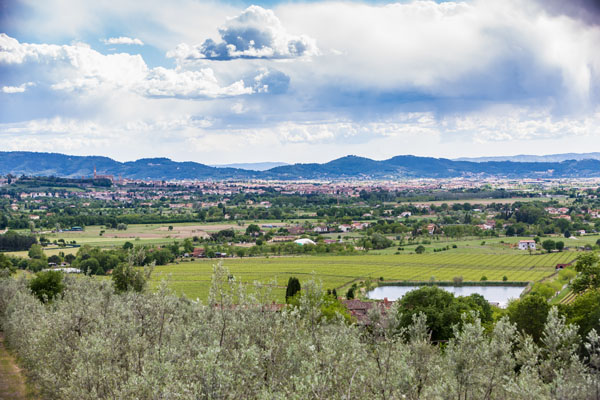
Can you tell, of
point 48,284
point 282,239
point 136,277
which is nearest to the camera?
point 136,277

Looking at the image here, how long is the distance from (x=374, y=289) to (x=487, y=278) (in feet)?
44.0

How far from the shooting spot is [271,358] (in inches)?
631

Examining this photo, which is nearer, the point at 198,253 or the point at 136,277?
the point at 136,277

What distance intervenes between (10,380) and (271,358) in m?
16.4

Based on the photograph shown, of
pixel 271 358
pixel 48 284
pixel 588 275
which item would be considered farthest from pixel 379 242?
pixel 271 358

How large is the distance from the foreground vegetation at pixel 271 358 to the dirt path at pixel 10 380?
1.88 metres

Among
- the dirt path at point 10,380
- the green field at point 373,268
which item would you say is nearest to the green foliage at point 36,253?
the green field at point 373,268

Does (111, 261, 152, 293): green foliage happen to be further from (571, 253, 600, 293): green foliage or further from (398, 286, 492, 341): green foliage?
(571, 253, 600, 293): green foliage

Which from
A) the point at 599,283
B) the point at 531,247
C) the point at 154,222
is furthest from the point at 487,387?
the point at 154,222

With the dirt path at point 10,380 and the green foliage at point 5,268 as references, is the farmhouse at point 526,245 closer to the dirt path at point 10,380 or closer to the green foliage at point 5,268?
the green foliage at point 5,268

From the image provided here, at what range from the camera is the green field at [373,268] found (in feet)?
198

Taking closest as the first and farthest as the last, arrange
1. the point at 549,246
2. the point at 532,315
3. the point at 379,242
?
the point at 532,315, the point at 549,246, the point at 379,242

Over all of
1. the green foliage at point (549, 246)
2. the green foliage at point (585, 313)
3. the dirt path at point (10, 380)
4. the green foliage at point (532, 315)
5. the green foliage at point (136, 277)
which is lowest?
the green foliage at point (549, 246)

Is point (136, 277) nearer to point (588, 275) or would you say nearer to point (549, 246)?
point (588, 275)
